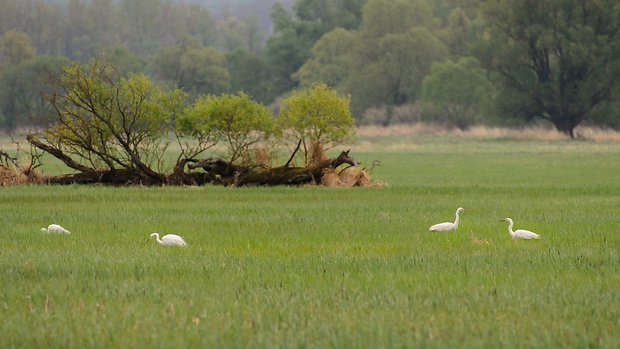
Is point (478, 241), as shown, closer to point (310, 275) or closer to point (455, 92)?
point (310, 275)

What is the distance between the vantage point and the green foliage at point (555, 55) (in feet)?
267

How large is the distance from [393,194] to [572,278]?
698 inches

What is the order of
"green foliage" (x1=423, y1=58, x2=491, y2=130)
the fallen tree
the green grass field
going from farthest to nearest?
"green foliage" (x1=423, y1=58, x2=491, y2=130) → the fallen tree → the green grass field

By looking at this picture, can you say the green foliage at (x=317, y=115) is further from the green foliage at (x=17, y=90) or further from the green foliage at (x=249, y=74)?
the green foliage at (x=249, y=74)

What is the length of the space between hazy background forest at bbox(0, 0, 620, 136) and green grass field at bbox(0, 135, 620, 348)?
33.4 meters

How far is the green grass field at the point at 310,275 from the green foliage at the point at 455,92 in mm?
77576

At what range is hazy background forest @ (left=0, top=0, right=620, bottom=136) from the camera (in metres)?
82.8

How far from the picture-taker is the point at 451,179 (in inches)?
1532

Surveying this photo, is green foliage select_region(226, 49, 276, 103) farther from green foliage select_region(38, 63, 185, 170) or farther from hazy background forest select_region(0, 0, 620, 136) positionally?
green foliage select_region(38, 63, 185, 170)

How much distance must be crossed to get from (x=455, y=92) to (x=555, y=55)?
831 inches

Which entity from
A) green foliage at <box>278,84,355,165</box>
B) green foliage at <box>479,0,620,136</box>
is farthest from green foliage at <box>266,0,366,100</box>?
green foliage at <box>278,84,355,165</box>

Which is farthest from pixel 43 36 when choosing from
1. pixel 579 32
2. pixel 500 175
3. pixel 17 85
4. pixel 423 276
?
pixel 423 276

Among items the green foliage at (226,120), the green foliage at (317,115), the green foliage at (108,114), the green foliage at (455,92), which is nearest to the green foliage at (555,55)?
the green foliage at (455,92)

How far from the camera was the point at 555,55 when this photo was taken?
85.1m
